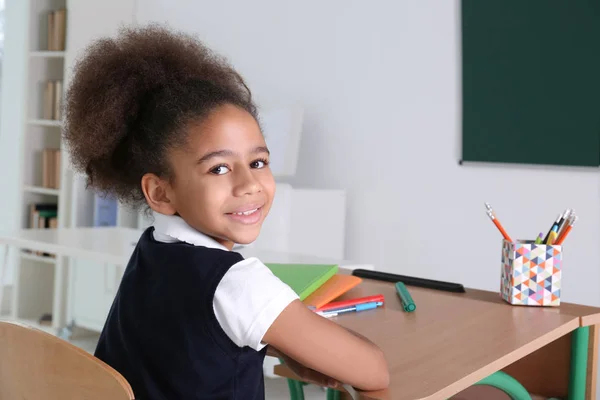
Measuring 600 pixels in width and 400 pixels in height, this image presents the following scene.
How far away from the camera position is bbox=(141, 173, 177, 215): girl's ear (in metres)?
1.14

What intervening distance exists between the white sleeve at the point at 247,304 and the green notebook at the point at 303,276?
1.48ft

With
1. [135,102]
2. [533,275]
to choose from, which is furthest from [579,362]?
[135,102]

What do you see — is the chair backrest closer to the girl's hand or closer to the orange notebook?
the girl's hand

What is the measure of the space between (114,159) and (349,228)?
9.49 ft

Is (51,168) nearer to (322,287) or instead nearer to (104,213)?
(104,213)

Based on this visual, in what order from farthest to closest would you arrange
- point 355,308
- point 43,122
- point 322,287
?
point 43,122
point 322,287
point 355,308

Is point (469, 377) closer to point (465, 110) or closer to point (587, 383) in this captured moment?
point (587, 383)

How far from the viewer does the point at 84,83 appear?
1.21 metres

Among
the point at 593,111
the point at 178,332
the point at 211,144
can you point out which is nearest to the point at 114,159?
the point at 211,144

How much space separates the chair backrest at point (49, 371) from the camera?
0.86m

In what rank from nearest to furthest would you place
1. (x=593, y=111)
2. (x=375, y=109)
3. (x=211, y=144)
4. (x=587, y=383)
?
(x=211, y=144) < (x=587, y=383) < (x=593, y=111) < (x=375, y=109)

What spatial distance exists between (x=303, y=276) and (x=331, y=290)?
2.8 inches

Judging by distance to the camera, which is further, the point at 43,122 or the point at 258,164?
the point at 43,122

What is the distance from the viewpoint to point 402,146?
12.4ft
